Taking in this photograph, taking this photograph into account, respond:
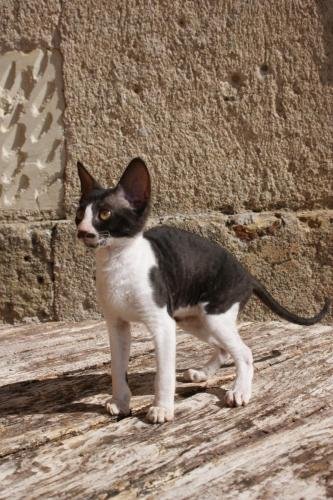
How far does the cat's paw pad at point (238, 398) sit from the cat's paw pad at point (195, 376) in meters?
0.31

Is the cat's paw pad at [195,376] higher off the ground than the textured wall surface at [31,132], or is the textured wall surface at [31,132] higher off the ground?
the textured wall surface at [31,132]

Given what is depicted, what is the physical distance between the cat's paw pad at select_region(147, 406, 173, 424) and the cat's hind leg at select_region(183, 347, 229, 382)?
0.47 m

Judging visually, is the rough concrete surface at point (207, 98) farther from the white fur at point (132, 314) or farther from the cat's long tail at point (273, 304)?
the white fur at point (132, 314)

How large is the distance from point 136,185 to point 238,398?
940 mm

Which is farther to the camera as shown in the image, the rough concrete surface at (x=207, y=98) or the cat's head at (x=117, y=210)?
the rough concrete surface at (x=207, y=98)

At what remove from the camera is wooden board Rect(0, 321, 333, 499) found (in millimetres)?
1891

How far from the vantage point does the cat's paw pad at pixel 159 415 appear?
2.34m

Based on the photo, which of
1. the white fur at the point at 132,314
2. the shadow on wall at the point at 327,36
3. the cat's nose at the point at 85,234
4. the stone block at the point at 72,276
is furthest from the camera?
the stone block at the point at 72,276

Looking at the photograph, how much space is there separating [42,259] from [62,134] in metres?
0.87

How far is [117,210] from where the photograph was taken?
2264mm

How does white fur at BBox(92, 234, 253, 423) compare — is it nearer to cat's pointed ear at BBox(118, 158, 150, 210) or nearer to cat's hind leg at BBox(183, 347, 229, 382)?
Answer: cat's pointed ear at BBox(118, 158, 150, 210)

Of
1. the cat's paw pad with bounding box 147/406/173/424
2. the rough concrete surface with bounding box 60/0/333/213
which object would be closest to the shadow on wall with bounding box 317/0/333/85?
the rough concrete surface with bounding box 60/0/333/213

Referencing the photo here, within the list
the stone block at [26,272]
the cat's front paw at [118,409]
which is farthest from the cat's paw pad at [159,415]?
the stone block at [26,272]

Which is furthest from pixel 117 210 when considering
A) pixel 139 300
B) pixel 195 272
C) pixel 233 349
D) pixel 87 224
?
pixel 233 349
